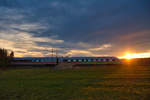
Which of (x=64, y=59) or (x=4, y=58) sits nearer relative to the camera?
(x=4, y=58)

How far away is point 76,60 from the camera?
6512cm

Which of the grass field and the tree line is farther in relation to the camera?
the tree line

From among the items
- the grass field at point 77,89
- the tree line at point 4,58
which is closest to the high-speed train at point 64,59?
the tree line at point 4,58

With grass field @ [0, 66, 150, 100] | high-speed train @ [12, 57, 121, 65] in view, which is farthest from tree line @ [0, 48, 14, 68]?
grass field @ [0, 66, 150, 100]

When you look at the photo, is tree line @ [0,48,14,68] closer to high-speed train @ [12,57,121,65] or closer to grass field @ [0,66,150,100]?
high-speed train @ [12,57,121,65]

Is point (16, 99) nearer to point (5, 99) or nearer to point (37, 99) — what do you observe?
point (5, 99)

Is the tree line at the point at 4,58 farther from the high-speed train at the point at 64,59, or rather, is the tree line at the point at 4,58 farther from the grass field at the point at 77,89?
the grass field at the point at 77,89

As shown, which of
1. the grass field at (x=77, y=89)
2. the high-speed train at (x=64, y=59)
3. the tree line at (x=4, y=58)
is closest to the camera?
the grass field at (x=77, y=89)

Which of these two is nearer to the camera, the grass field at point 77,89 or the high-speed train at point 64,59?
the grass field at point 77,89

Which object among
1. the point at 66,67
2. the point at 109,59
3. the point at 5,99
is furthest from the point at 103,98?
the point at 109,59

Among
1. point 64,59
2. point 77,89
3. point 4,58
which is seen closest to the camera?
point 77,89

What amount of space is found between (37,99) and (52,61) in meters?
52.4

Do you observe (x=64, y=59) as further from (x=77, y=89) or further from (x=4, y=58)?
(x=77, y=89)

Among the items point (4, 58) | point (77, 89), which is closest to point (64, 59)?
point (4, 58)
